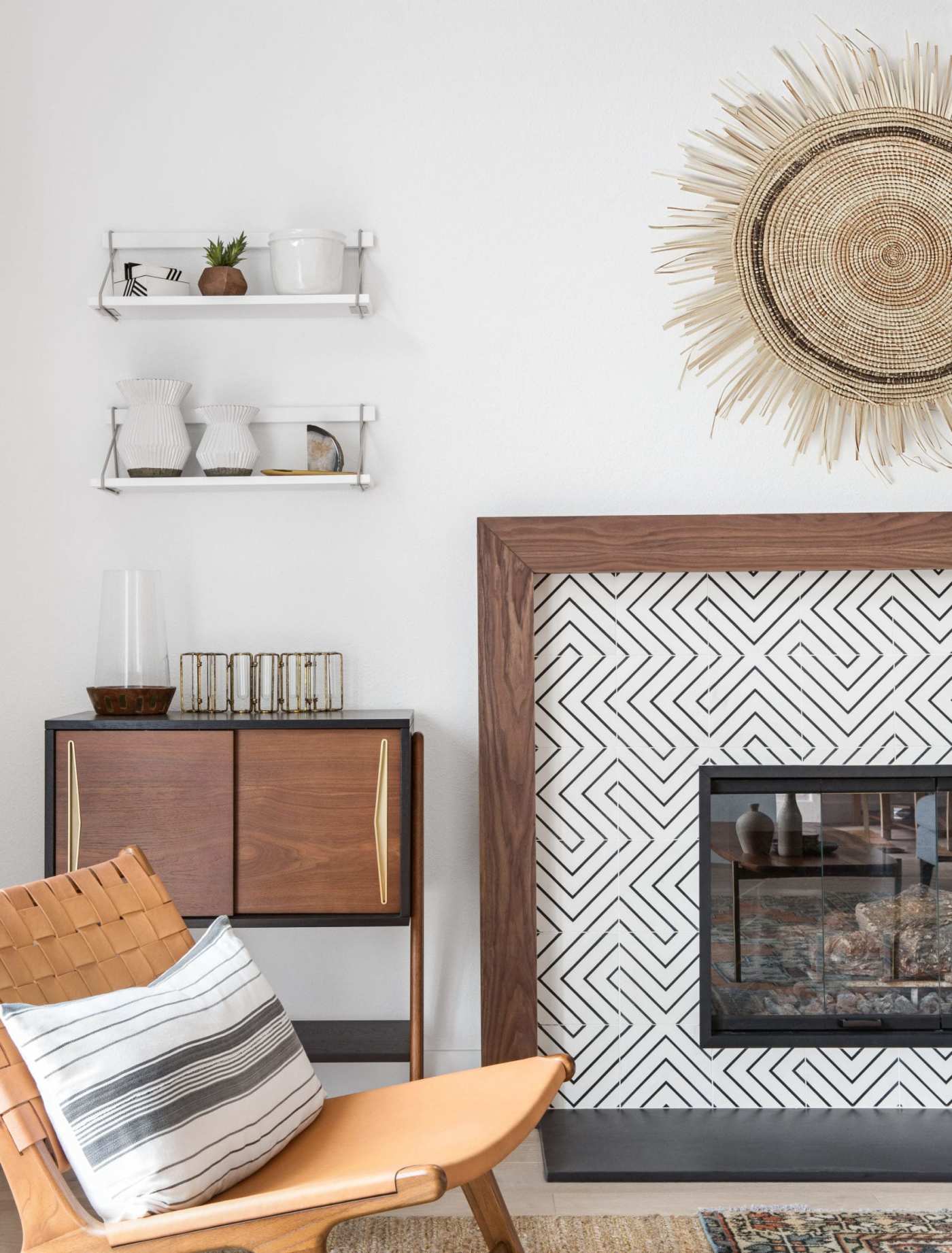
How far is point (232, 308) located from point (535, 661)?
1024 millimetres

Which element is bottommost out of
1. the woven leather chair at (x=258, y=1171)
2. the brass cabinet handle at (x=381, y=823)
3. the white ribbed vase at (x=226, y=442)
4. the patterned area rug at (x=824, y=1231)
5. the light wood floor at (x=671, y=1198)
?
the light wood floor at (x=671, y=1198)

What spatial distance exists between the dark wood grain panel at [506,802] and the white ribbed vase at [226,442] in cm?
53

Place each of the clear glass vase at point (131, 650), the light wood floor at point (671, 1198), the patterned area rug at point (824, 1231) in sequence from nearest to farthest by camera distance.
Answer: the patterned area rug at point (824, 1231) < the light wood floor at point (671, 1198) < the clear glass vase at point (131, 650)

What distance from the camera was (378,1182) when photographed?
1.30m

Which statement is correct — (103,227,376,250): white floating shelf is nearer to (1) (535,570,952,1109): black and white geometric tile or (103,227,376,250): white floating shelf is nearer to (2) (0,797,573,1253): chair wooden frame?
(1) (535,570,952,1109): black and white geometric tile

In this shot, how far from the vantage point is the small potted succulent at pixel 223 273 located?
2.41 metres

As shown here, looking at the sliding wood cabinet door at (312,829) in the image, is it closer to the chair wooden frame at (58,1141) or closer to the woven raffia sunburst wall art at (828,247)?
the chair wooden frame at (58,1141)

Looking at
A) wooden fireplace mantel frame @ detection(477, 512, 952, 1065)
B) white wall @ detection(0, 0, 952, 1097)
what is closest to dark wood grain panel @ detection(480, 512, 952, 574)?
wooden fireplace mantel frame @ detection(477, 512, 952, 1065)

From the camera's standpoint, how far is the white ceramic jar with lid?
239 cm

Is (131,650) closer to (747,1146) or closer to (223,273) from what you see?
(223,273)

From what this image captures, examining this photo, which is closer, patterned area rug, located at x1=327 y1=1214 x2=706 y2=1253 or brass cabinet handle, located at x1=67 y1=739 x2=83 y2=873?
patterned area rug, located at x1=327 y1=1214 x2=706 y2=1253

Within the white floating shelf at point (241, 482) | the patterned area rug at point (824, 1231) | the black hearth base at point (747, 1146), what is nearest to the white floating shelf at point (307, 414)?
the white floating shelf at point (241, 482)

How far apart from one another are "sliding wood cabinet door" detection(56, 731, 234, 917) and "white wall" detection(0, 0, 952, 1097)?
385 mm

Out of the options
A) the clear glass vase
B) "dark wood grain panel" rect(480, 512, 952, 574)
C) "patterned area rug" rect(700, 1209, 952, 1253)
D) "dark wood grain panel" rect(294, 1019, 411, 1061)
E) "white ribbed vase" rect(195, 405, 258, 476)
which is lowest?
"patterned area rug" rect(700, 1209, 952, 1253)
